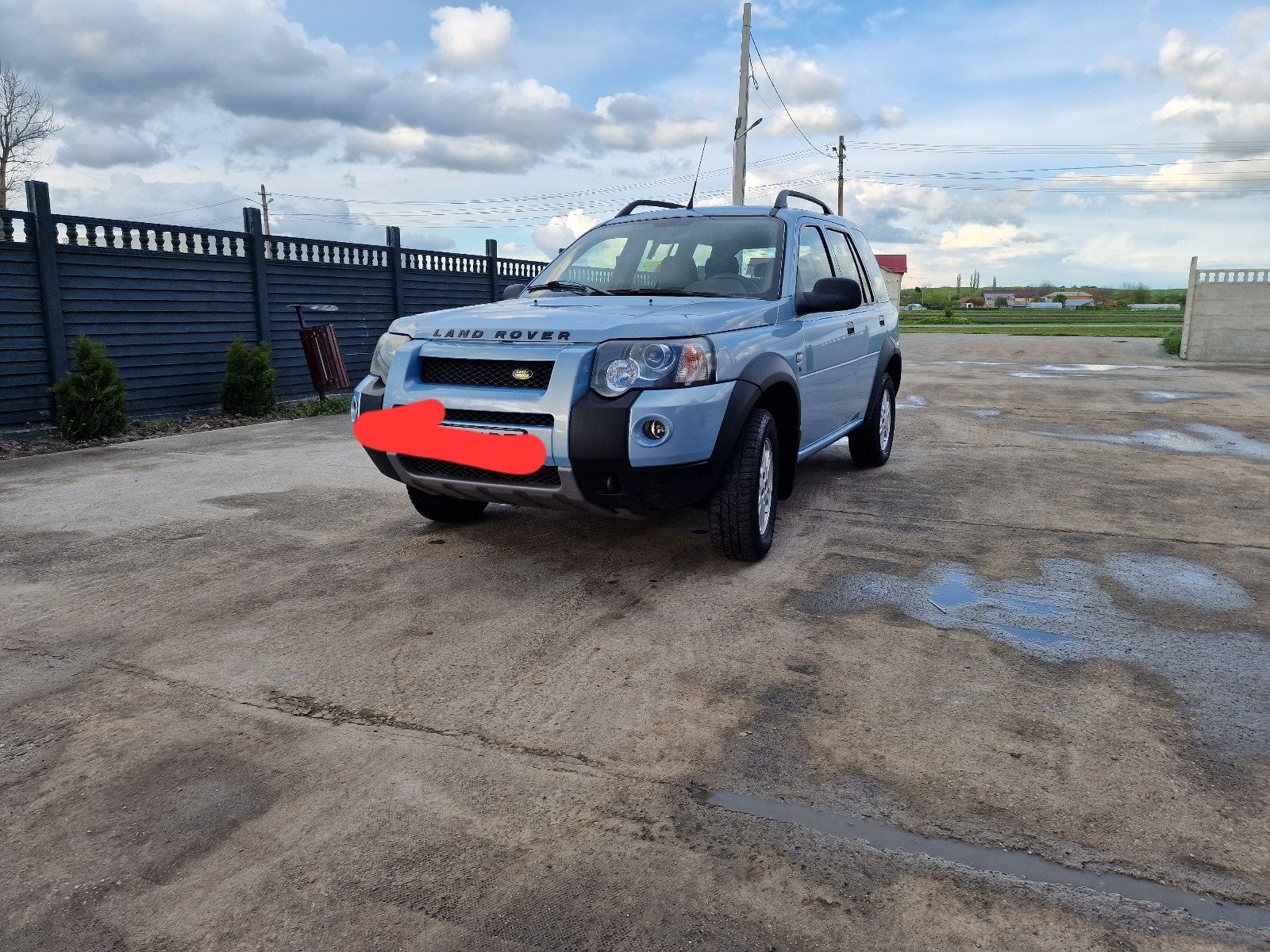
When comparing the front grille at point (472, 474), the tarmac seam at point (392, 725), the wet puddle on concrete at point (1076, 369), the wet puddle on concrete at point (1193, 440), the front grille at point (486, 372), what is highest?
the front grille at point (486, 372)

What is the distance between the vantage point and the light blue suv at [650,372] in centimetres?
386

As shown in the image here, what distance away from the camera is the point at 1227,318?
18.8 metres

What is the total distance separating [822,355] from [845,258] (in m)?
1.24

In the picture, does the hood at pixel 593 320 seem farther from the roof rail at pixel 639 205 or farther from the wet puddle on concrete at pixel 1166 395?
the wet puddle on concrete at pixel 1166 395

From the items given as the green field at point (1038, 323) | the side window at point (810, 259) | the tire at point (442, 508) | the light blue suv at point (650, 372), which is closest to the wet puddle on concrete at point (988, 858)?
the light blue suv at point (650, 372)

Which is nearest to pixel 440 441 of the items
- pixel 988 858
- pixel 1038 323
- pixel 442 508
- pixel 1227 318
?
pixel 442 508

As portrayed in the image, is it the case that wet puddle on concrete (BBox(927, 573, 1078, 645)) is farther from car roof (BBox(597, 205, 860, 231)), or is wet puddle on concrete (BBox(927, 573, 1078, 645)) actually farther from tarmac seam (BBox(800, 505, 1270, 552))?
car roof (BBox(597, 205, 860, 231))

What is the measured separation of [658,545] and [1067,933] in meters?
3.09

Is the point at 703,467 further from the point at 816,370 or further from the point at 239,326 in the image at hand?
the point at 239,326

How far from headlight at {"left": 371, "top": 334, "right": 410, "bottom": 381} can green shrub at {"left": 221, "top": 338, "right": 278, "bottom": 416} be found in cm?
627

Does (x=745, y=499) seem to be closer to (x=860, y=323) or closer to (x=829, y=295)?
(x=829, y=295)

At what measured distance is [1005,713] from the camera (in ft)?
9.84

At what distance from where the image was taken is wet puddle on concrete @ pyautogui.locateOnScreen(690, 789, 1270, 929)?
207 centimetres

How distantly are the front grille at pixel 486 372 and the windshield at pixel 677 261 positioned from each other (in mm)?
1125
